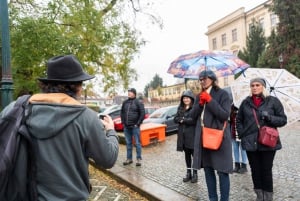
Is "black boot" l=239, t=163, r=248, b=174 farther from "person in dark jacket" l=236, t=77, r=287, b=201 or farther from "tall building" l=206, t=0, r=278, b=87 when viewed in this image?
"tall building" l=206, t=0, r=278, b=87

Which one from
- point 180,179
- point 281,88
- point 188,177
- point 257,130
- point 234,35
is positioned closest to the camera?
point 257,130

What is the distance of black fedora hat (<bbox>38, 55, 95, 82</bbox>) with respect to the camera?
85.1 inches

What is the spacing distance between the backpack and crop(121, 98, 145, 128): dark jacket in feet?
19.7

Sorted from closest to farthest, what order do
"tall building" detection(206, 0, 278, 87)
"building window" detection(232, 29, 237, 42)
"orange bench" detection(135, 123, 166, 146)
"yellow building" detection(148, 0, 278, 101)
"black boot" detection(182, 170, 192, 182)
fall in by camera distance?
"black boot" detection(182, 170, 192, 182) → "orange bench" detection(135, 123, 166, 146) → "yellow building" detection(148, 0, 278, 101) → "tall building" detection(206, 0, 278, 87) → "building window" detection(232, 29, 237, 42)

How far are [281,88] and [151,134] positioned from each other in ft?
22.6

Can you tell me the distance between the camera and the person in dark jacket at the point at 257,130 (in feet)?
15.0

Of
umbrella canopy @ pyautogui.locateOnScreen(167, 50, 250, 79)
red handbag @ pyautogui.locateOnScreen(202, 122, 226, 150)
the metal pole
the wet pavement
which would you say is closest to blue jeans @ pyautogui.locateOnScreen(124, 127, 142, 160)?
the wet pavement

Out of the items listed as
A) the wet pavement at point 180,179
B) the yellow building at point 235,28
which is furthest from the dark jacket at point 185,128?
the yellow building at point 235,28

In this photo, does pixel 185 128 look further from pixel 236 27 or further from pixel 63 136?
pixel 236 27

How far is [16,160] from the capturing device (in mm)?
1989

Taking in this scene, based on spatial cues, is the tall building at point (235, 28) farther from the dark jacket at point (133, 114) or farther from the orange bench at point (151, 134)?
the dark jacket at point (133, 114)

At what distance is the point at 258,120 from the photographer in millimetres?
4672

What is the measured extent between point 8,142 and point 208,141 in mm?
2950

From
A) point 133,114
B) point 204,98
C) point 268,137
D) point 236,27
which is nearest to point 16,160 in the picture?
point 204,98
